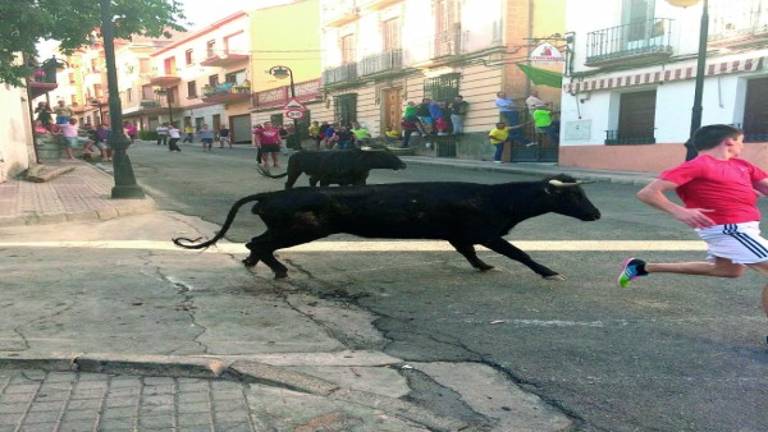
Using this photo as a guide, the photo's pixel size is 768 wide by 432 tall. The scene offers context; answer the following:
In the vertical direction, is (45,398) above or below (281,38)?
below

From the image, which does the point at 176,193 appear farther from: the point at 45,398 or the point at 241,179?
the point at 45,398

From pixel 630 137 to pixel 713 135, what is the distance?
14671 millimetres

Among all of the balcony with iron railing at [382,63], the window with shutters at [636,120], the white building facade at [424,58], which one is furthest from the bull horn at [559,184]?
the balcony with iron railing at [382,63]

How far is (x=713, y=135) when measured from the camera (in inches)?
142

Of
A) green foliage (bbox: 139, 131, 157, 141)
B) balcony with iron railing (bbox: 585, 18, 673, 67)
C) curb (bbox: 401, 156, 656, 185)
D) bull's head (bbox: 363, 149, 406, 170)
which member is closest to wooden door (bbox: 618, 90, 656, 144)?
balcony with iron railing (bbox: 585, 18, 673, 67)

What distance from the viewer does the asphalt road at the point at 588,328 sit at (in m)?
2.84

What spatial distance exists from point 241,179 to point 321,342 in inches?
452

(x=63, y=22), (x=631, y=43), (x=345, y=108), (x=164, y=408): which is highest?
(x=631, y=43)

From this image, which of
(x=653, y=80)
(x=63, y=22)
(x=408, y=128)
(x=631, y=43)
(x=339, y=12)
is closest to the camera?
(x=63, y=22)

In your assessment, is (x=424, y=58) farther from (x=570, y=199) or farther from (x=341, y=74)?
(x=570, y=199)

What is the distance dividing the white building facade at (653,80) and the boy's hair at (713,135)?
1231 centimetres

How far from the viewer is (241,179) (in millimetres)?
14609

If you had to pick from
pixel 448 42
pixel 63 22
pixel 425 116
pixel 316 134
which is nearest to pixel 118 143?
pixel 63 22

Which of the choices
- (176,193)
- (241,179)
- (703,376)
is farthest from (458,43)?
(703,376)
